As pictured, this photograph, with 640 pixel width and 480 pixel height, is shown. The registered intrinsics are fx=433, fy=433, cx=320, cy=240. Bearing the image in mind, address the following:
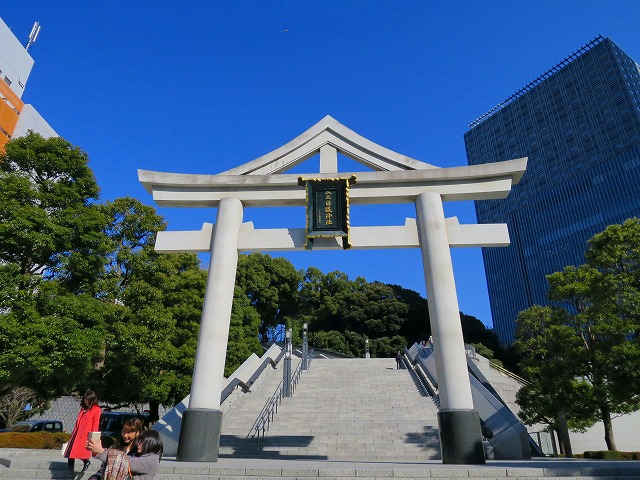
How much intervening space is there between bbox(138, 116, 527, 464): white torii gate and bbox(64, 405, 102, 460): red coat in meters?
2.55

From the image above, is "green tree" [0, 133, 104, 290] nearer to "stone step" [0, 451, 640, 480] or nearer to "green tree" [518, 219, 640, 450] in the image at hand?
"stone step" [0, 451, 640, 480]

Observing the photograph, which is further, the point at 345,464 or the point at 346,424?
the point at 346,424

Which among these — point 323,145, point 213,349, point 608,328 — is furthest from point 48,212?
point 608,328

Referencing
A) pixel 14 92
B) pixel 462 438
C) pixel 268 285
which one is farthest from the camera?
pixel 268 285

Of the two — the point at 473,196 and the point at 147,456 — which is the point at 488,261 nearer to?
the point at 473,196

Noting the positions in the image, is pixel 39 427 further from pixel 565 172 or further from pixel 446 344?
pixel 565 172

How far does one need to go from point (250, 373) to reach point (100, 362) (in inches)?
215

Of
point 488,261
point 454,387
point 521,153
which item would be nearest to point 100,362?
point 454,387

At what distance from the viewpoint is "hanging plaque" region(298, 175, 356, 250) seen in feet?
31.2

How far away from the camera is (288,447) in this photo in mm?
10328

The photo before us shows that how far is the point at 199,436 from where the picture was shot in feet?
25.7

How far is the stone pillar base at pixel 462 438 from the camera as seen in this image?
24.1 feet

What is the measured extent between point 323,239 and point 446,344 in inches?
133

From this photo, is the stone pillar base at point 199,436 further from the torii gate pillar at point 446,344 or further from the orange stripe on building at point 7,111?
the orange stripe on building at point 7,111
